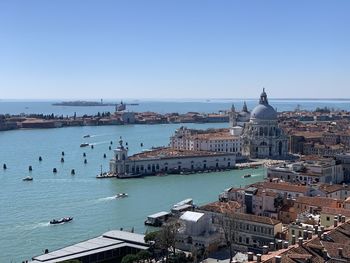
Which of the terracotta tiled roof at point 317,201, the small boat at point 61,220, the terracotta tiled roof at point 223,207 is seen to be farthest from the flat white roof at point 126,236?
the terracotta tiled roof at point 317,201

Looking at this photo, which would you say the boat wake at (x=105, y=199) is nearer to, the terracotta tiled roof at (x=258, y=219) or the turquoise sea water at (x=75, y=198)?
the turquoise sea water at (x=75, y=198)

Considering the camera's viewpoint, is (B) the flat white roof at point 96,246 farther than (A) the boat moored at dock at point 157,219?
No

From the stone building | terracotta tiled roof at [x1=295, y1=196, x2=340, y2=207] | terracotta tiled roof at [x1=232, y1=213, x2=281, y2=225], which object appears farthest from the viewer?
the stone building

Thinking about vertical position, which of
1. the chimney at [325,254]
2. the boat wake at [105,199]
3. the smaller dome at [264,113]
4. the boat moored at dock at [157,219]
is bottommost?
the boat wake at [105,199]

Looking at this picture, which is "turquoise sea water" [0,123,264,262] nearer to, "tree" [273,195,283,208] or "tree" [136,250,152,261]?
"tree" [136,250,152,261]

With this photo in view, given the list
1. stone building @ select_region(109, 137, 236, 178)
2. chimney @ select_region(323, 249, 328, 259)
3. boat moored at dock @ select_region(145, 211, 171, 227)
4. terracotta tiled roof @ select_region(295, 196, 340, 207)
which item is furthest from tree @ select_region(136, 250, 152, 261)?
stone building @ select_region(109, 137, 236, 178)

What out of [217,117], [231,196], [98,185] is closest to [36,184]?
[98,185]
